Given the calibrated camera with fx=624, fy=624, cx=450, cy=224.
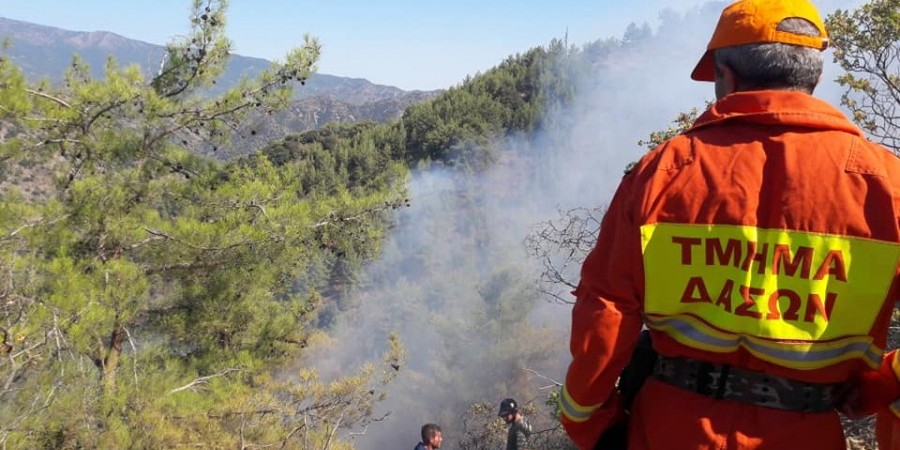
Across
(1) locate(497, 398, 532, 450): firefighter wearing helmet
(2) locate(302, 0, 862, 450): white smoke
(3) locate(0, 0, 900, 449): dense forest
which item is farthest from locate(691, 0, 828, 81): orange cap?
(2) locate(302, 0, 862, 450): white smoke

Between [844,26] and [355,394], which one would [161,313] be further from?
[844,26]

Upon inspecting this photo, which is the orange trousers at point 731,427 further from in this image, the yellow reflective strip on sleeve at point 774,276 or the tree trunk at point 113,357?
the tree trunk at point 113,357

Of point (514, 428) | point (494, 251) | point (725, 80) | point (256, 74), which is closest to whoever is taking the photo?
point (725, 80)

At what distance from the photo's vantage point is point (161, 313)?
7.19 meters

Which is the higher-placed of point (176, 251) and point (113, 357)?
point (176, 251)

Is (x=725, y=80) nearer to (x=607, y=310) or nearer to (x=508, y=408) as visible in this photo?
(x=607, y=310)

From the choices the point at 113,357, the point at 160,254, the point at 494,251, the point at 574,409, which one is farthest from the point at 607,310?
the point at 494,251

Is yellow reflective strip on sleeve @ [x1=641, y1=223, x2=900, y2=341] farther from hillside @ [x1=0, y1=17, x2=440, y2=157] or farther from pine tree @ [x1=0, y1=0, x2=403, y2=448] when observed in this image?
hillside @ [x1=0, y1=17, x2=440, y2=157]

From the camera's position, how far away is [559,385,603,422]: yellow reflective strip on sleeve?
129 cm

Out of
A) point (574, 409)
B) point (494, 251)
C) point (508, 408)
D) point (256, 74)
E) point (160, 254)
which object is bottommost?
point (494, 251)

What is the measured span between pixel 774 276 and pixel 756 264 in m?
0.04

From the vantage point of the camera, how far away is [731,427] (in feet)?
3.84

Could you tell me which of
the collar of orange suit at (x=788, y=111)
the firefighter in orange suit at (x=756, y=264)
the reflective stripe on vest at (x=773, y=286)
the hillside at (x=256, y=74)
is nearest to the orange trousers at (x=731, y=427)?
the firefighter in orange suit at (x=756, y=264)

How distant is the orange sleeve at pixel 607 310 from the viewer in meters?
1.21
